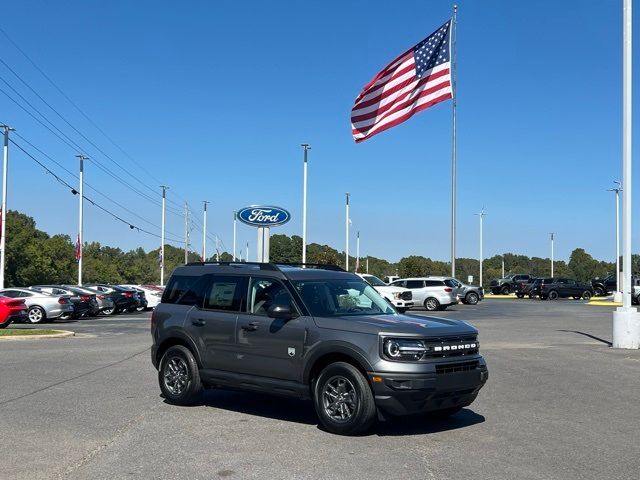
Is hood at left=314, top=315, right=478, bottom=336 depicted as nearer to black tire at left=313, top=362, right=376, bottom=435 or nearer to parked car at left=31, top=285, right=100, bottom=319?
black tire at left=313, top=362, right=376, bottom=435

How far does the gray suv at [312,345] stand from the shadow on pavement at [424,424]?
0.18 metres

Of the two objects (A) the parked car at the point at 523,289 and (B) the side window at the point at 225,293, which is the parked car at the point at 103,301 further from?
(A) the parked car at the point at 523,289

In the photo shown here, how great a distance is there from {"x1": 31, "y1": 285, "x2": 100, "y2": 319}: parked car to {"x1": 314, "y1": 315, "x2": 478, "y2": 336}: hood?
24.7m

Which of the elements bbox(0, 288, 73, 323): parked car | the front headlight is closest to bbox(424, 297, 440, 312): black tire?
bbox(0, 288, 73, 323): parked car

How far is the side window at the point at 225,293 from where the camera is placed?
363 inches

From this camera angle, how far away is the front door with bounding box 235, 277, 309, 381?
8.31m

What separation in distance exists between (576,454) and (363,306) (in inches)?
118

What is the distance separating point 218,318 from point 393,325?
2.54 meters

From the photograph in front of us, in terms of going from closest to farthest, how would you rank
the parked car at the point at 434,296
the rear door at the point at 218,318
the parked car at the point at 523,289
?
1. the rear door at the point at 218,318
2. the parked car at the point at 434,296
3. the parked car at the point at 523,289

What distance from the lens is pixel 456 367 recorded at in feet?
25.8

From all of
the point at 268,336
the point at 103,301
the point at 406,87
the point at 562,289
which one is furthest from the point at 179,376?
the point at 562,289

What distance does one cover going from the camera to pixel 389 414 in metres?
7.67

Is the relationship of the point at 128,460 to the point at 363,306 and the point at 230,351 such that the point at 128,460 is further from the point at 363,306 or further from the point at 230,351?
the point at 363,306

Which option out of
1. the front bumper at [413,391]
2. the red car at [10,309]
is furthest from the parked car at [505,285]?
the front bumper at [413,391]
